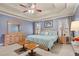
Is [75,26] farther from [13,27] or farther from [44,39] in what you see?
[13,27]

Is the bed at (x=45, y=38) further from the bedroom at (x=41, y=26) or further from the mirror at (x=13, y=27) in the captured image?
the mirror at (x=13, y=27)

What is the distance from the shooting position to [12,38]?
75.8 inches

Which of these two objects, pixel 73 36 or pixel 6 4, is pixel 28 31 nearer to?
pixel 6 4

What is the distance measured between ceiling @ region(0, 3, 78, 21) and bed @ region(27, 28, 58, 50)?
341 millimetres

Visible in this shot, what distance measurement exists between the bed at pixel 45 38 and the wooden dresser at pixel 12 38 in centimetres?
17

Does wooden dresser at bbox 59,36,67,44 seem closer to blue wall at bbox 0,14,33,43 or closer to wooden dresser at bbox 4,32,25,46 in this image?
blue wall at bbox 0,14,33,43

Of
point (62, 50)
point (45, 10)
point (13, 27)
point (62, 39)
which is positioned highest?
point (45, 10)

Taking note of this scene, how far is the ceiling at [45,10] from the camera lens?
189 centimetres

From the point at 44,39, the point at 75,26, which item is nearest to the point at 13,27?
the point at 44,39

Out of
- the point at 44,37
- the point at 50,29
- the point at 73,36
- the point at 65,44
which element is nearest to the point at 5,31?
the point at 44,37

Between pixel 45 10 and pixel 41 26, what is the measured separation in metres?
0.34

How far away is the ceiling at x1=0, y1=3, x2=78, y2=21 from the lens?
189 centimetres

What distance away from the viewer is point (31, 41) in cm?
195

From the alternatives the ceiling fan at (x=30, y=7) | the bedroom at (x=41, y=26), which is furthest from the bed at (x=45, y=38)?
the ceiling fan at (x=30, y=7)
